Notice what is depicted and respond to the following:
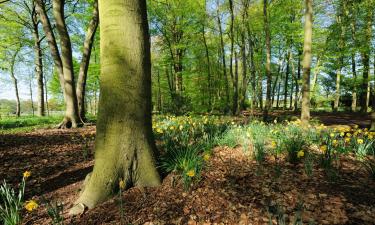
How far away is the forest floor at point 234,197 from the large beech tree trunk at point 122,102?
0.89 feet

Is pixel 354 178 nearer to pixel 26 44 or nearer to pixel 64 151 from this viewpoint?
pixel 64 151

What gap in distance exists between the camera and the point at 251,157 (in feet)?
12.2

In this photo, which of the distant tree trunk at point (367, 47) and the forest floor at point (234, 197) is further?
the distant tree trunk at point (367, 47)

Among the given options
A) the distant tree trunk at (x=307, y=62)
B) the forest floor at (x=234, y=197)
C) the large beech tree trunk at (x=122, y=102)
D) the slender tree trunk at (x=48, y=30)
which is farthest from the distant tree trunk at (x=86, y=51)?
the distant tree trunk at (x=307, y=62)

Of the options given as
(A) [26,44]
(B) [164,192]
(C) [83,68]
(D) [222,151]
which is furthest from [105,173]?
(A) [26,44]

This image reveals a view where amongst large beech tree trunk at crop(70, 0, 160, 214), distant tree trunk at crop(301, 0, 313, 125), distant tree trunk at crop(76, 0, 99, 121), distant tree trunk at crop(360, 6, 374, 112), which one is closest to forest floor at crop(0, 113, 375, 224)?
large beech tree trunk at crop(70, 0, 160, 214)

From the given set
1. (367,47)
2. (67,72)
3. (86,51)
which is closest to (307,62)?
(67,72)

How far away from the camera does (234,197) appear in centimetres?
239

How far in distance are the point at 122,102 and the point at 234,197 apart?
1.76 meters

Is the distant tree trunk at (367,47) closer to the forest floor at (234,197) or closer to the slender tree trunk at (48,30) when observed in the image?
the forest floor at (234,197)

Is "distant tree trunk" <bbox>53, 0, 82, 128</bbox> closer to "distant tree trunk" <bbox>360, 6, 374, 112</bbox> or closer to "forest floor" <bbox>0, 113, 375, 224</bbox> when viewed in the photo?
"forest floor" <bbox>0, 113, 375, 224</bbox>

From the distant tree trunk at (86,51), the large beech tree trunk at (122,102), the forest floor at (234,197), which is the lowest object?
the forest floor at (234,197)

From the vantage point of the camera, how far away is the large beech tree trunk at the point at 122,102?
252 cm

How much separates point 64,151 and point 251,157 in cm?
438
